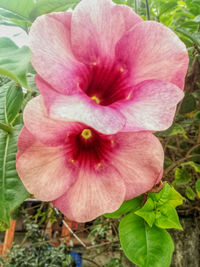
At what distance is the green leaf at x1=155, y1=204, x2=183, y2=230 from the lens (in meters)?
0.47

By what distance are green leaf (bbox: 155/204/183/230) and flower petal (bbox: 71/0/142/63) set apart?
0.30m

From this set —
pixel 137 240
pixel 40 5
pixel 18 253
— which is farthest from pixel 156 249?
pixel 18 253

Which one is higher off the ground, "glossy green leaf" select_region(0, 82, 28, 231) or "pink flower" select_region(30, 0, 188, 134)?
"pink flower" select_region(30, 0, 188, 134)

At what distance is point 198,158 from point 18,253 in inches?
89.2

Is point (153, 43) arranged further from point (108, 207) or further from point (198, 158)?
point (198, 158)

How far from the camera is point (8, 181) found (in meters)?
0.43

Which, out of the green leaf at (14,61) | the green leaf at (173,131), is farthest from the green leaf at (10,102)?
the green leaf at (173,131)

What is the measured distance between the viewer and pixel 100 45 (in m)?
0.38

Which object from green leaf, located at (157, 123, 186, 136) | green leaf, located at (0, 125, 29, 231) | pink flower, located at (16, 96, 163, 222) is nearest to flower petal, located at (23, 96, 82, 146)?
pink flower, located at (16, 96, 163, 222)

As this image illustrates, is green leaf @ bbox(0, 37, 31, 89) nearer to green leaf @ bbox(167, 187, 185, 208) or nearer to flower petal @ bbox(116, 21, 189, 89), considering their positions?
flower petal @ bbox(116, 21, 189, 89)

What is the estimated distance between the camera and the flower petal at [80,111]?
0.86 feet

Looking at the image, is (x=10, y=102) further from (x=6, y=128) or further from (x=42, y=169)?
(x=42, y=169)

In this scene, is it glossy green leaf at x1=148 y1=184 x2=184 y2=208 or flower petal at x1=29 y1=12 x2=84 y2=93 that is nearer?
flower petal at x1=29 y1=12 x2=84 y2=93

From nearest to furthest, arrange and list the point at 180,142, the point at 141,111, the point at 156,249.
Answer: the point at 141,111 → the point at 156,249 → the point at 180,142
